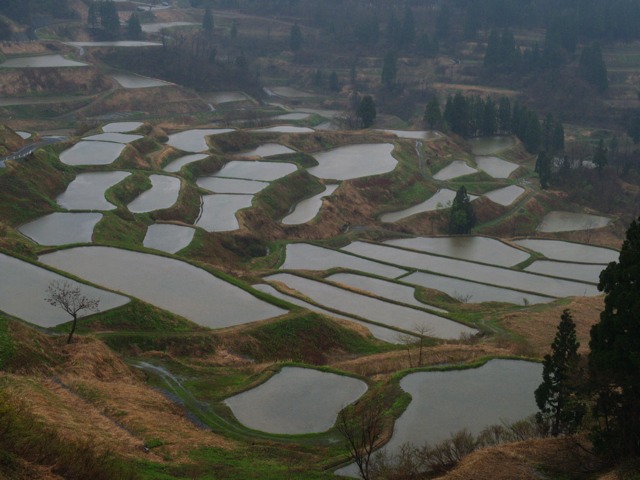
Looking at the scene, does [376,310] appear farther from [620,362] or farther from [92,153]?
[92,153]

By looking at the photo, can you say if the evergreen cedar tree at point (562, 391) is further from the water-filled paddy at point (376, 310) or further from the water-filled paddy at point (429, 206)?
the water-filled paddy at point (429, 206)

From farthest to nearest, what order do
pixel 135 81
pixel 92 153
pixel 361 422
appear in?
pixel 135 81 < pixel 92 153 < pixel 361 422

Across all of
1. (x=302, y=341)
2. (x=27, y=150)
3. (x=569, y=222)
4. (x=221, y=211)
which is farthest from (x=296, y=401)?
(x=569, y=222)

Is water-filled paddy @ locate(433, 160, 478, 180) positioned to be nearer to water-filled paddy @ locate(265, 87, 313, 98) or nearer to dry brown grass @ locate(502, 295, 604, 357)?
dry brown grass @ locate(502, 295, 604, 357)

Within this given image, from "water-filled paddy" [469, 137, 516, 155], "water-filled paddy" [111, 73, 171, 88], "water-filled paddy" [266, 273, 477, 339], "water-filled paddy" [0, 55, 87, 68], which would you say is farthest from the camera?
"water-filled paddy" [111, 73, 171, 88]

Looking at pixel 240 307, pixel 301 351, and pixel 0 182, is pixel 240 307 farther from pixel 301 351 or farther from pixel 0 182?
pixel 0 182

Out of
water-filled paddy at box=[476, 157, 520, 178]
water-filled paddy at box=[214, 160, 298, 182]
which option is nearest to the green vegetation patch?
water-filled paddy at box=[214, 160, 298, 182]

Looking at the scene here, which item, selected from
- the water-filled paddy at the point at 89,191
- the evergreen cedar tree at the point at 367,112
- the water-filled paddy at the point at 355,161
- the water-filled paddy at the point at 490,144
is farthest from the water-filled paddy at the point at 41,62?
the water-filled paddy at the point at 490,144

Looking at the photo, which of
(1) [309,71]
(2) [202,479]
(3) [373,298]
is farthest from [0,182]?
(1) [309,71]
